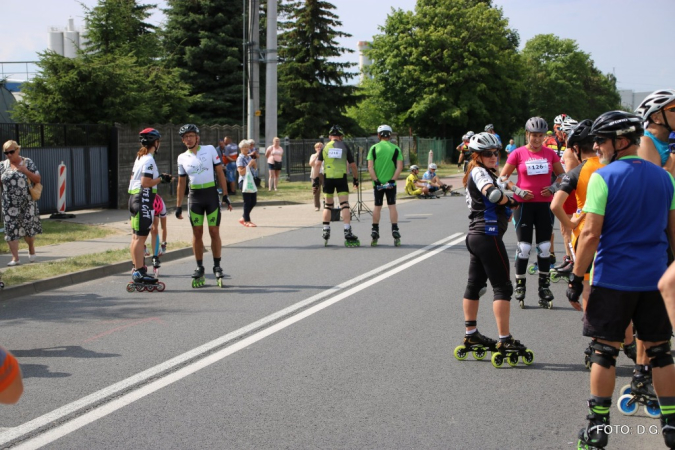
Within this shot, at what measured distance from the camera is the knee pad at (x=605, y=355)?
453 centimetres

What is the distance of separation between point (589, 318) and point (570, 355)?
2.28 m

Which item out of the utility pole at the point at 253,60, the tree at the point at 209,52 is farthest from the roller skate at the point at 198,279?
the tree at the point at 209,52

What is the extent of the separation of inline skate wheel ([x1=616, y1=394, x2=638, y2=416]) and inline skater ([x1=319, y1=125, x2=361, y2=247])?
8905 millimetres

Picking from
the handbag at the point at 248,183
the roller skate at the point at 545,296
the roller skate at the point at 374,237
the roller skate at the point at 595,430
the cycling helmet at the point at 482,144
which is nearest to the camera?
the roller skate at the point at 595,430

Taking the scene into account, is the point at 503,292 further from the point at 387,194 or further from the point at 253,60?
the point at 253,60

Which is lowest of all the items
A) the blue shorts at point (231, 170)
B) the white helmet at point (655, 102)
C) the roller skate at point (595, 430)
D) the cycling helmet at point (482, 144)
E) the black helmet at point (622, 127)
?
the roller skate at point (595, 430)

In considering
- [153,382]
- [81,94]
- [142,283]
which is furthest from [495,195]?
[81,94]

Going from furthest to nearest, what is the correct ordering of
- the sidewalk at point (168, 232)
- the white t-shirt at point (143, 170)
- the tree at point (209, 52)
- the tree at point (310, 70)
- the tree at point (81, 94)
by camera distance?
the tree at point (310, 70) → the tree at point (209, 52) → the tree at point (81, 94) → the sidewalk at point (168, 232) → the white t-shirt at point (143, 170)

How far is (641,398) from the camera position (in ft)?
17.3

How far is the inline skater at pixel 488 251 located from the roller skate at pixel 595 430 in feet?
6.03

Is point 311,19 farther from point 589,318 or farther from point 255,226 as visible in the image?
point 589,318

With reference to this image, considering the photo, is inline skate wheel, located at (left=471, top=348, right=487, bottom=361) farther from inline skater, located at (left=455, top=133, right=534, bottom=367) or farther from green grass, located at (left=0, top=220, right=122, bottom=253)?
green grass, located at (left=0, top=220, right=122, bottom=253)

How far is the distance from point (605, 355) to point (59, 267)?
878 cm

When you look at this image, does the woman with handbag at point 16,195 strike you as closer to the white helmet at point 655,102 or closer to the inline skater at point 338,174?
the inline skater at point 338,174
